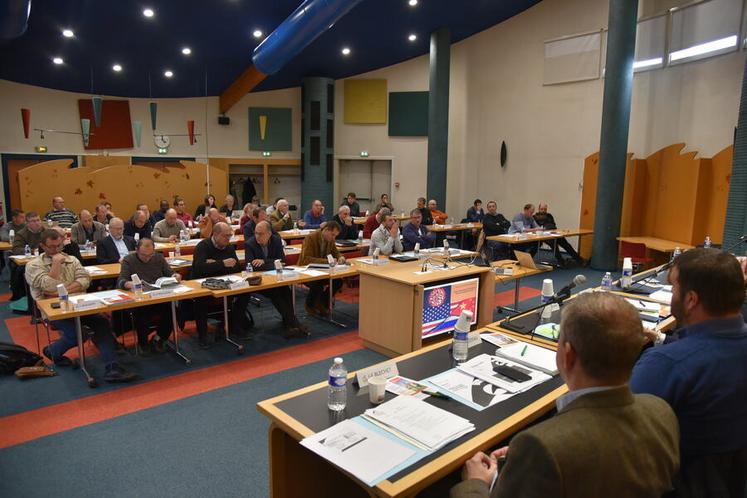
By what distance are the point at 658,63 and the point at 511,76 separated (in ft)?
11.3

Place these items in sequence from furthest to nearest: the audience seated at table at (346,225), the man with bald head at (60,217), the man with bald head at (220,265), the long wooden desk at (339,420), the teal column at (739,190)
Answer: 1. the man with bald head at (60,217)
2. the audience seated at table at (346,225)
3. the teal column at (739,190)
4. the man with bald head at (220,265)
5. the long wooden desk at (339,420)

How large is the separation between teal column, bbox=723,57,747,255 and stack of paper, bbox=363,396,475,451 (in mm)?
6197

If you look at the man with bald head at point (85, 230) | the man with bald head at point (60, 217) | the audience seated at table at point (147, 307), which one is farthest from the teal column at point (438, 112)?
the audience seated at table at point (147, 307)

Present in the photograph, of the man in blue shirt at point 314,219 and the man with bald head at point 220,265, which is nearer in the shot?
the man with bald head at point 220,265

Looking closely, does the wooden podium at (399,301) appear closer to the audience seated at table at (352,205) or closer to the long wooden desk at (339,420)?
the long wooden desk at (339,420)

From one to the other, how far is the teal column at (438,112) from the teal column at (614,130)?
3888mm

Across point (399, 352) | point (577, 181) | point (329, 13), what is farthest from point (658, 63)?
point (399, 352)

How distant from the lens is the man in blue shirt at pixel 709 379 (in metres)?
1.70

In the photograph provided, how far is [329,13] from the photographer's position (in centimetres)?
636

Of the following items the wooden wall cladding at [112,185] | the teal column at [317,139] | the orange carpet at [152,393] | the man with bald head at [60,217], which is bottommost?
the orange carpet at [152,393]

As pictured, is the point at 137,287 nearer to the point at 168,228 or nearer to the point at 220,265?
the point at 220,265

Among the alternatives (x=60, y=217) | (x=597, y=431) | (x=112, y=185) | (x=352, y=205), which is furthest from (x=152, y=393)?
(x=352, y=205)

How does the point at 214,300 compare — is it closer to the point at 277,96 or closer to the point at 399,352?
the point at 399,352

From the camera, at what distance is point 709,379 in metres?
1.69
